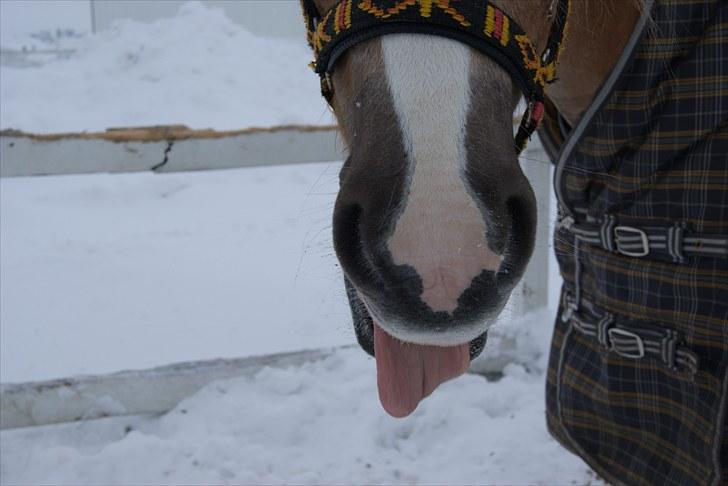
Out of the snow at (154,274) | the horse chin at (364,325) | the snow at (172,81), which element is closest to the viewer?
the horse chin at (364,325)

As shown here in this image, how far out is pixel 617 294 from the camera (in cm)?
145

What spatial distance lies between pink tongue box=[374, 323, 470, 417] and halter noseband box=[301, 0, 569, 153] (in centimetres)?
35

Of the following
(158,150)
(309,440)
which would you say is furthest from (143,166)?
(309,440)

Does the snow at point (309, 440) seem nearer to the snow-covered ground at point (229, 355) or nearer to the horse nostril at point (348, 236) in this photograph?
the snow-covered ground at point (229, 355)

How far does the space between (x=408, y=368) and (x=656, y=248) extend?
59 centimetres

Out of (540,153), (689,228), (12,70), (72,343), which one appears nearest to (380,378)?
(689,228)

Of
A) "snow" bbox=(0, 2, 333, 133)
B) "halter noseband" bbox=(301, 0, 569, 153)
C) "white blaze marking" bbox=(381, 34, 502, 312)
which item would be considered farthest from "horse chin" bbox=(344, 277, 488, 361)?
"snow" bbox=(0, 2, 333, 133)

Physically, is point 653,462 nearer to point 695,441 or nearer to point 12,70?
point 695,441

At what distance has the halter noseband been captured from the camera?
3.02 feet

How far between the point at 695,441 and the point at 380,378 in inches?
27.2

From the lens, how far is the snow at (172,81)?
24.6 feet

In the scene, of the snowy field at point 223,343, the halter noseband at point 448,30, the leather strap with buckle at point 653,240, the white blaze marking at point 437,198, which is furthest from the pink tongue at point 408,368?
the leather strap with buckle at point 653,240

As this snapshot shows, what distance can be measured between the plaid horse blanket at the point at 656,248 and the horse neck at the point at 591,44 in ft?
0.29

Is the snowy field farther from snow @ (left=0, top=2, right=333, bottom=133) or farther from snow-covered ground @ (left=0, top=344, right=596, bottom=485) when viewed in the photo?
snow @ (left=0, top=2, right=333, bottom=133)
